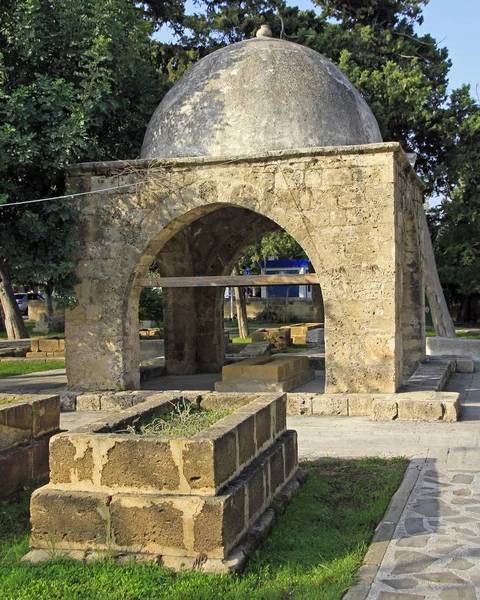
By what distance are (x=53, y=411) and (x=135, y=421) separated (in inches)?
55.8

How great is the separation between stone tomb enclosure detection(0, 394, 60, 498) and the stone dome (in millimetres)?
4647

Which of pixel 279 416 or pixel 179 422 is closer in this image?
pixel 179 422

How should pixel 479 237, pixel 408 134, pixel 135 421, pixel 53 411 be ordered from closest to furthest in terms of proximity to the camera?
pixel 135 421, pixel 53 411, pixel 408 134, pixel 479 237

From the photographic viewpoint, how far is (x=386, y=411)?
8289 mm

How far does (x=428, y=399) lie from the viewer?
328 inches

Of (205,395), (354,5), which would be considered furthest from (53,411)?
(354,5)

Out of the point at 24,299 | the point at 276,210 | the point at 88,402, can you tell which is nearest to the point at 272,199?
the point at 276,210

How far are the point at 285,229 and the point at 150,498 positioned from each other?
5.54 metres

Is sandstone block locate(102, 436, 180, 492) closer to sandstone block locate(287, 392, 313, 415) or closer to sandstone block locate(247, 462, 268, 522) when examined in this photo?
sandstone block locate(247, 462, 268, 522)

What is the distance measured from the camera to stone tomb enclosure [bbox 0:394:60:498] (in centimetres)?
541

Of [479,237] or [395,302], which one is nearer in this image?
[395,302]

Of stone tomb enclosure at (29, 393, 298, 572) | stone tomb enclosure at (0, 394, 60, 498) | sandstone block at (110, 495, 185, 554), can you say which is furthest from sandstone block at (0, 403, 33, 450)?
sandstone block at (110, 495, 185, 554)

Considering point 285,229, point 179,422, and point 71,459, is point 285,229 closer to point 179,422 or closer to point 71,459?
point 179,422

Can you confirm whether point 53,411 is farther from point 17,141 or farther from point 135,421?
point 17,141
